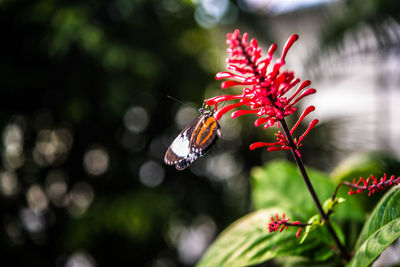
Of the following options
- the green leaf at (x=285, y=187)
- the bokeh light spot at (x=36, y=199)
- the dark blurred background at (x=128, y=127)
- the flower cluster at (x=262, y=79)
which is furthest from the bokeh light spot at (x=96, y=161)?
the flower cluster at (x=262, y=79)

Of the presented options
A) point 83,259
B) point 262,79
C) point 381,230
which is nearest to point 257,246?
point 381,230

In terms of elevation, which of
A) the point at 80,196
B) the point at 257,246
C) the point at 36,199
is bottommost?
the point at 80,196

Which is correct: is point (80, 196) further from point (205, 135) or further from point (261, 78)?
point (261, 78)

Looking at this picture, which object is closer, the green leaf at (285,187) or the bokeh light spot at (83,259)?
the green leaf at (285,187)

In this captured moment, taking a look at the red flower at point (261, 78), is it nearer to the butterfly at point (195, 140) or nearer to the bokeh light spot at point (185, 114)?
the butterfly at point (195, 140)

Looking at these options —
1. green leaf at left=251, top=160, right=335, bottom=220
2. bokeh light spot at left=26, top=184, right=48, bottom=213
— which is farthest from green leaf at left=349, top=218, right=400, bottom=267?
bokeh light spot at left=26, top=184, right=48, bottom=213

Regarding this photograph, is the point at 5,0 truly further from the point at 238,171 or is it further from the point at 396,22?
the point at 396,22

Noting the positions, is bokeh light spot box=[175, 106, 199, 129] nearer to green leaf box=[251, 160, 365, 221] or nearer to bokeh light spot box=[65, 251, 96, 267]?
bokeh light spot box=[65, 251, 96, 267]
